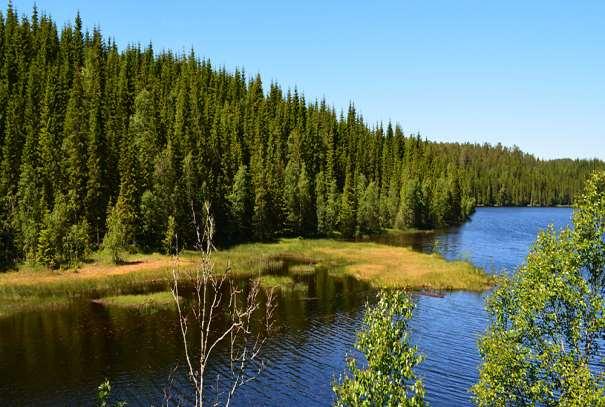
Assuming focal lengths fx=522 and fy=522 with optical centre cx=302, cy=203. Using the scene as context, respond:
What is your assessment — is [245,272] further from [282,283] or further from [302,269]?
[282,283]

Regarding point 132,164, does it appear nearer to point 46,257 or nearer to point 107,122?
point 107,122

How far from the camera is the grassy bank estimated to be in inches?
2815

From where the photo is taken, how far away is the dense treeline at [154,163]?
9356cm

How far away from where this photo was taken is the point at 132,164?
327 feet

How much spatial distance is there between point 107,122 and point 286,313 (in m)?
69.0

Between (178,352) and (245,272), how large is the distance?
128 ft

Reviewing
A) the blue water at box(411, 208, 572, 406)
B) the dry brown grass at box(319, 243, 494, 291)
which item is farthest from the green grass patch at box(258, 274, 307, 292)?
the blue water at box(411, 208, 572, 406)

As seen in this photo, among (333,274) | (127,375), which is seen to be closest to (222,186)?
(333,274)

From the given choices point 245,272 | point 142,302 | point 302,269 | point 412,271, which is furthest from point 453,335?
point 245,272

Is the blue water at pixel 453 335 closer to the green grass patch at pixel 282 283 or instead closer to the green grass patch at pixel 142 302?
the green grass patch at pixel 282 283

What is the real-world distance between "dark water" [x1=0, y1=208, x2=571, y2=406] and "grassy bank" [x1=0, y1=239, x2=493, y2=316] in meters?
6.65

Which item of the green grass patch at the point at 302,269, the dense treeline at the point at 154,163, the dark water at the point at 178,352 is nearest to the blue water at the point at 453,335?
the dark water at the point at 178,352

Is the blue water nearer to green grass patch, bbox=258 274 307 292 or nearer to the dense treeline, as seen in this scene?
green grass patch, bbox=258 274 307 292

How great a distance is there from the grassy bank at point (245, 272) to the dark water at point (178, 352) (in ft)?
21.8
